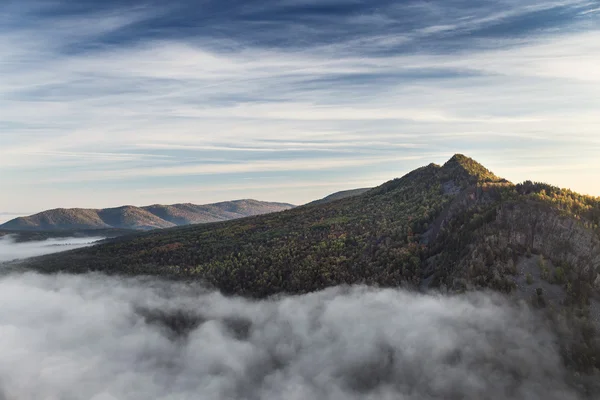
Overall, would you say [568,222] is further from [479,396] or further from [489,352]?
[479,396]

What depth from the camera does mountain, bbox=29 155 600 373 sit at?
75.5 meters

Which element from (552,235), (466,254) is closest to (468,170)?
(466,254)

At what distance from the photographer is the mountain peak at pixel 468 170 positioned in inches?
6276

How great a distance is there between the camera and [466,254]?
94375 mm

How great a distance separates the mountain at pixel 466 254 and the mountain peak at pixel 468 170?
89cm

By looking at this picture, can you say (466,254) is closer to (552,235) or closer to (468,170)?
(552,235)

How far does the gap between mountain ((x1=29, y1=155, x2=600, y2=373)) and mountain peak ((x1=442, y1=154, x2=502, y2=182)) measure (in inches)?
34.9

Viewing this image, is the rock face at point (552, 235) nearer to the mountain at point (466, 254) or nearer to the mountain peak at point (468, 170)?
the mountain at point (466, 254)

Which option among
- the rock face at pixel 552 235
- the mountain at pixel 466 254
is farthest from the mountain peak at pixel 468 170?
the rock face at pixel 552 235

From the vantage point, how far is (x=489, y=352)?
88375 mm

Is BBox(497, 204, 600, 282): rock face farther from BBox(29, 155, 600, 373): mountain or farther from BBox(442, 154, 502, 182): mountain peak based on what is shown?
BBox(442, 154, 502, 182): mountain peak

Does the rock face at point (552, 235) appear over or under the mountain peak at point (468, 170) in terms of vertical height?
under

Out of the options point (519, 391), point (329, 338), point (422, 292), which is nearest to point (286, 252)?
point (329, 338)

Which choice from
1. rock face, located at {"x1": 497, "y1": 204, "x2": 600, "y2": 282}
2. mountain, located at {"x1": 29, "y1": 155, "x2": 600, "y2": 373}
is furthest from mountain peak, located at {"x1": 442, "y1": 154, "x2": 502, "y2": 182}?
rock face, located at {"x1": 497, "y1": 204, "x2": 600, "y2": 282}
